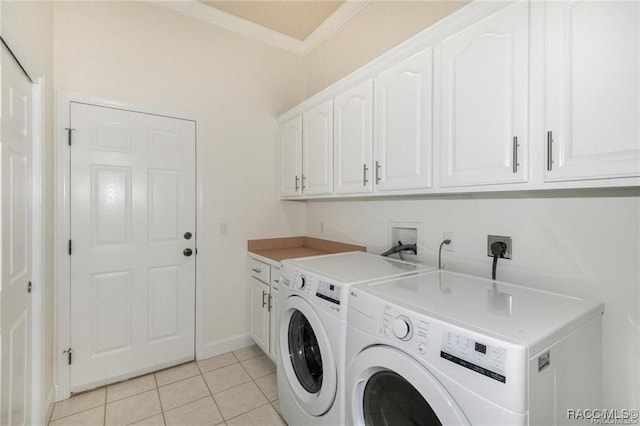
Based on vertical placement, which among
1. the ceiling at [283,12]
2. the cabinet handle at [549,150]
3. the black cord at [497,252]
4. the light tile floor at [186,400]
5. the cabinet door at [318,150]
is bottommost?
the light tile floor at [186,400]

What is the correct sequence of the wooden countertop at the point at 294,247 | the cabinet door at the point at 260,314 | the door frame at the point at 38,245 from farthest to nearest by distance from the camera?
1. the wooden countertop at the point at 294,247
2. the cabinet door at the point at 260,314
3. the door frame at the point at 38,245

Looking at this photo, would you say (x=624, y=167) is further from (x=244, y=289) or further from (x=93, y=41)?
(x=93, y=41)

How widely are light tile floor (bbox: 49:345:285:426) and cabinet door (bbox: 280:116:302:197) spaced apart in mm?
1497

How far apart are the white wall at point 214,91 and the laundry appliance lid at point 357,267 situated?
1.05 m

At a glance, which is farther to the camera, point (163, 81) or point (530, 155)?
point (163, 81)

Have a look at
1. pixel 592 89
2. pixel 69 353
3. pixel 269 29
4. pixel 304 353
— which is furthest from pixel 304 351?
pixel 269 29

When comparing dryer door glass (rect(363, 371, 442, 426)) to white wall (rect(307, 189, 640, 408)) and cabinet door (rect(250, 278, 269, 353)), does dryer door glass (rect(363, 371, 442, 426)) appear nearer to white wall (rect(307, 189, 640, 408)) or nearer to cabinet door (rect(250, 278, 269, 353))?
white wall (rect(307, 189, 640, 408))

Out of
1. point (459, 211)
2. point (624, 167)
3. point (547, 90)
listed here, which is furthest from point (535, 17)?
point (459, 211)

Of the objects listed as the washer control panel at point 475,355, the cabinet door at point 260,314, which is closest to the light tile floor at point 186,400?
the cabinet door at point 260,314

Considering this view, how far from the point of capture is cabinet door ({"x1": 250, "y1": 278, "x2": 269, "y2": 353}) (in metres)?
2.31

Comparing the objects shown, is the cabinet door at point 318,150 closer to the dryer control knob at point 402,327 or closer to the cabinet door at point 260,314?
the cabinet door at point 260,314

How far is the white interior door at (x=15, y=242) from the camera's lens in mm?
1188

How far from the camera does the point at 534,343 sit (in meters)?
0.76

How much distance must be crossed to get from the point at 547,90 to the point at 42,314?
2571 mm
